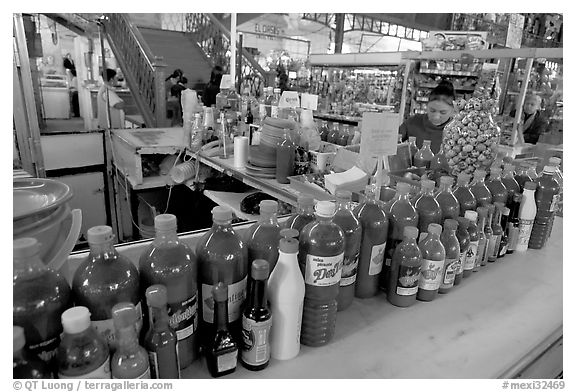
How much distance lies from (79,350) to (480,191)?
4.96 ft

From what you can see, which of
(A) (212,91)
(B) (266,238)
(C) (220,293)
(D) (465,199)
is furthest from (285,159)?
(A) (212,91)

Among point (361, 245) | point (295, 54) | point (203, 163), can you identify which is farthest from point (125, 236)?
point (295, 54)

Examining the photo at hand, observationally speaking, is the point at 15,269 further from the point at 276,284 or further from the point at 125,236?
the point at 125,236

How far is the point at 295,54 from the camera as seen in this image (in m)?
17.2

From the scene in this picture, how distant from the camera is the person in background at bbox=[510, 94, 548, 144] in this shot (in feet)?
16.5

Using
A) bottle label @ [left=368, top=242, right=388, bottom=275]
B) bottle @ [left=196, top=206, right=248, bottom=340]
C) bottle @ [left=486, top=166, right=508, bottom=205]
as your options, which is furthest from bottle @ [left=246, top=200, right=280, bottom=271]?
bottle @ [left=486, top=166, right=508, bottom=205]

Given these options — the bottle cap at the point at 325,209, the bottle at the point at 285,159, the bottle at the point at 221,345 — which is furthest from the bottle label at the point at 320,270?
the bottle at the point at 285,159

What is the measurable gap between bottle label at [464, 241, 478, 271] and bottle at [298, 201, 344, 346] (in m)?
0.69

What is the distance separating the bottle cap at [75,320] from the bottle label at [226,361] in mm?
363

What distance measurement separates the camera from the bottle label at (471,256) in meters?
1.51

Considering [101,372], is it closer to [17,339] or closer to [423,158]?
[17,339]

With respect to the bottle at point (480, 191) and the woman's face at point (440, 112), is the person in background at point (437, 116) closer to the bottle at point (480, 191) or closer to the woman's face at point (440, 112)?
the woman's face at point (440, 112)

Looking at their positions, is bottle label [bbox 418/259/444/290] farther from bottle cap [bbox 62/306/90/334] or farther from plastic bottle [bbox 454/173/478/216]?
bottle cap [bbox 62/306/90/334]

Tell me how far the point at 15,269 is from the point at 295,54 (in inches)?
696
